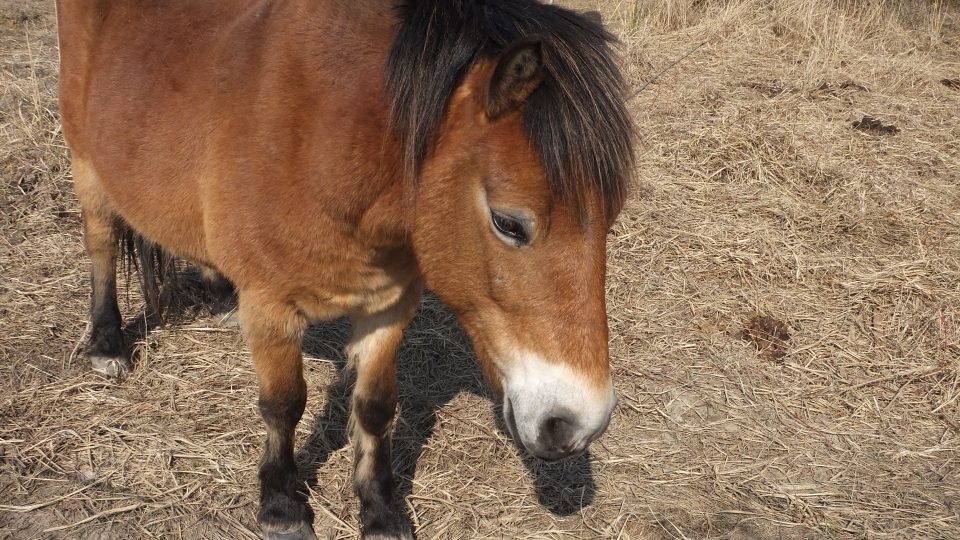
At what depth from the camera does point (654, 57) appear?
694cm

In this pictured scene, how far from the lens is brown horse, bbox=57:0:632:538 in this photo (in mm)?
1717

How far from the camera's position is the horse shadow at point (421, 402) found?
2.86 metres

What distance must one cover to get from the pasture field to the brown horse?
443 mm

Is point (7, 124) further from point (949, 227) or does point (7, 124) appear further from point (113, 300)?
point (949, 227)

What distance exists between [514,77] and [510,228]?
1.15ft

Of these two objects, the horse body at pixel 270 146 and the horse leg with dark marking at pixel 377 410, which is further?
the horse leg with dark marking at pixel 377 410

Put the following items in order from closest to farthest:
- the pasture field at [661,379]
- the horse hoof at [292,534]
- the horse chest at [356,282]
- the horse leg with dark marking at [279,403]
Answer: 1. the horse chest at [356,282]
2. the horse leg with dark marking at [279,403]
3. the horse hoof at [292,534]
4. the pasture field at [661,379]

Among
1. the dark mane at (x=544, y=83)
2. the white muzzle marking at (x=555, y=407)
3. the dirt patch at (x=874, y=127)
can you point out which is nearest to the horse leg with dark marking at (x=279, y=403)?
the dark mane at (x=544, y=83)

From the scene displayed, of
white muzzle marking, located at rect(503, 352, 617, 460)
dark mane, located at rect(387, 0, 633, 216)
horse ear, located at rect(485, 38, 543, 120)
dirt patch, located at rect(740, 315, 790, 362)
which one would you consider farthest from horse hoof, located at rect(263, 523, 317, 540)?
dirt patch, located at rect(740, 315, 790, 362)

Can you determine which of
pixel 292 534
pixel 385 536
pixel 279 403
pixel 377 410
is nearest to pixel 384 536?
pixel 385 536

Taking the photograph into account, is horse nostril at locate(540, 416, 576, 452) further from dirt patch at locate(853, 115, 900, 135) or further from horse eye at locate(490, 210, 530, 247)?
dirt patch at locate(853, 115, 900, 135)

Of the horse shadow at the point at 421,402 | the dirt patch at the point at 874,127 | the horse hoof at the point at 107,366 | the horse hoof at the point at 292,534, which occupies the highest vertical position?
the dirt patch at the point at 874,127

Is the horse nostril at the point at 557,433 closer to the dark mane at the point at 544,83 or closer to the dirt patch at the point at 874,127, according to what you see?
the dark mane at the point at 544,83

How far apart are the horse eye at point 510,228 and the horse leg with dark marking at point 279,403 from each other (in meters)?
0.87
